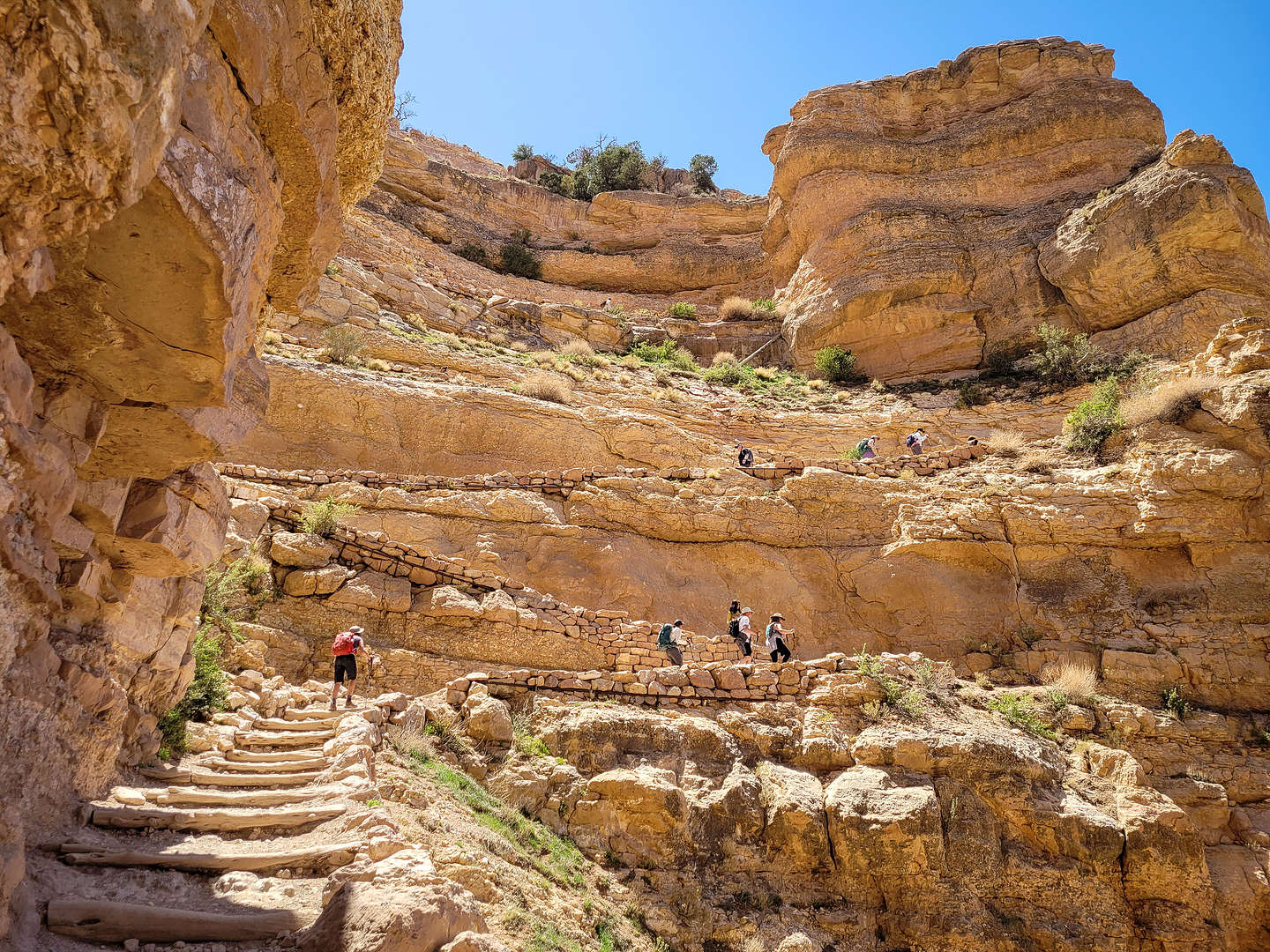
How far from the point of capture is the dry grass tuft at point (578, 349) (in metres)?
22.7

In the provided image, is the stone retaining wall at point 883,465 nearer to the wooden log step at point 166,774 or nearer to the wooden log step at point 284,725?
the wooden log step at point 284,725

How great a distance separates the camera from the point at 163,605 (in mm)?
5543

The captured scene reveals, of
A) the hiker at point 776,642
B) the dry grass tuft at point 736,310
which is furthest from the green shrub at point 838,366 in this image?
the hiker at point 776,642

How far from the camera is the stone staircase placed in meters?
3.41

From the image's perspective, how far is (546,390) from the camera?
57.4 feet

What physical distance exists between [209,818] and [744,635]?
25.0 feet

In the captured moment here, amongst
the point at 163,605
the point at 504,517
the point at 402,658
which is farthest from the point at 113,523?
the point at 504,517

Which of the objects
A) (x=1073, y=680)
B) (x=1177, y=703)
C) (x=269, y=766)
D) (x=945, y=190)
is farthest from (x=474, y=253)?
(x=269, y=766)

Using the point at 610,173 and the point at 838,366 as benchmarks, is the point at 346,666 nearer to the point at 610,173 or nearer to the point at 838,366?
the point at 838,366

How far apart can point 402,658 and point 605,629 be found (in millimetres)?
2569

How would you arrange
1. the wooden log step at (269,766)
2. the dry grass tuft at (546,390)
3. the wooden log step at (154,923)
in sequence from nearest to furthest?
1. the wooden log step at (154,923)
2. the wooden log step at (269,766)
3. the dry grass tuft at (546,390)

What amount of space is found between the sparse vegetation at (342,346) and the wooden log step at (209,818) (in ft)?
41.6

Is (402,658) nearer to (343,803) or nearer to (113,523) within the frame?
(343,803)

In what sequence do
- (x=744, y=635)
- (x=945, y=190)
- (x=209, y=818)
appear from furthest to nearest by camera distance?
(x=945, y=190) < (x=744, y=635) < (x=209, y=818)
